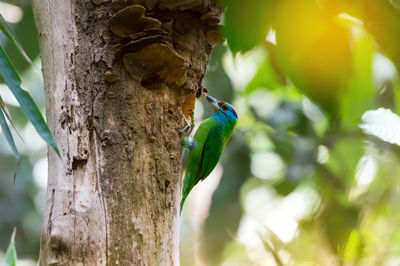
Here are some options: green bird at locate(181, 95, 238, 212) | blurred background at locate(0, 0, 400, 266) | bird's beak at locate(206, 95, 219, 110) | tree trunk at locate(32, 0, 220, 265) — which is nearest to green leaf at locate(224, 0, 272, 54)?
blurred background at locate(0, 0, 400, 266)

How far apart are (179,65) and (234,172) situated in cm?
277

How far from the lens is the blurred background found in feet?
2.87

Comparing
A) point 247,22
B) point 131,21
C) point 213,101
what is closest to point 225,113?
point 213,101

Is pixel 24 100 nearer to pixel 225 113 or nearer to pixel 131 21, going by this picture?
pixel 131 21

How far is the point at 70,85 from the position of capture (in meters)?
2.13

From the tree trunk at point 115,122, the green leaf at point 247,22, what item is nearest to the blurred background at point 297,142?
the green leaf at point 247,22

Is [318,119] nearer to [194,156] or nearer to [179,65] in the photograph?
[194,156]

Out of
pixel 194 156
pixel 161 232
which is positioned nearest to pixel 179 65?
pixel 161 232

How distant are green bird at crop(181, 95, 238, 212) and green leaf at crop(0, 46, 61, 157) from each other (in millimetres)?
2251

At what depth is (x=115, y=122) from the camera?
213 cm

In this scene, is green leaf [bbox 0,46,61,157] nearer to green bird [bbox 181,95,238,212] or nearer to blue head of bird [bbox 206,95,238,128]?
green bird [bbox 181,95,238,212]

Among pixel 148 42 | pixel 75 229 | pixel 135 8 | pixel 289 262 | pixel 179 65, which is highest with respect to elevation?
pixel 135 8

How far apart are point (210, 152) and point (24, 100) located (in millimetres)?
2609

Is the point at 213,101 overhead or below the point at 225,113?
overhead
